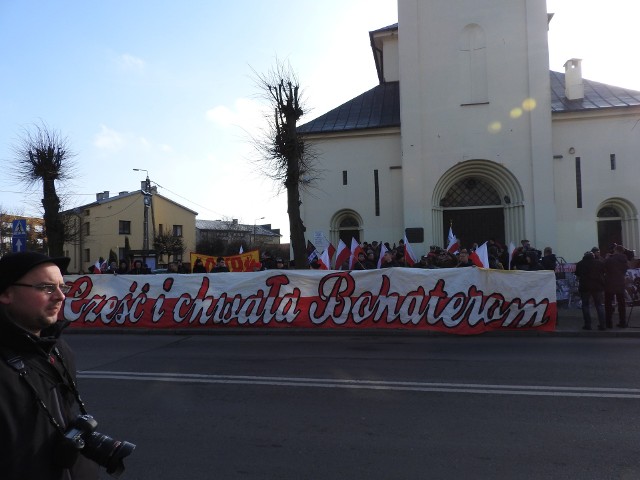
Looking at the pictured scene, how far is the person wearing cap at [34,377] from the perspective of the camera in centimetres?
193

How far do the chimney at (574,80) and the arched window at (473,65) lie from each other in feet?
14.6

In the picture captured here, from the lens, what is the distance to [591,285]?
39.0ft

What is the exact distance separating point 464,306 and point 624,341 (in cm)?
325

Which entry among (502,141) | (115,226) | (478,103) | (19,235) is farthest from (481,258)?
(115,226)

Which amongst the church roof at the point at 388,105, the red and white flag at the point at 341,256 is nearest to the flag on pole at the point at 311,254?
the red and white flag at the point at 341,256

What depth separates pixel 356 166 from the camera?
79.2 ft

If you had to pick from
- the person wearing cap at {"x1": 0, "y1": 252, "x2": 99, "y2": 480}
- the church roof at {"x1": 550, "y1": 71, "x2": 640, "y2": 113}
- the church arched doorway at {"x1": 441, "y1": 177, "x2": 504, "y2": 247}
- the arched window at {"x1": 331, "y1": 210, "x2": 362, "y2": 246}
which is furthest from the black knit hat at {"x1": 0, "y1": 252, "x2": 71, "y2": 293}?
the church roof at {"x1": 550, "y1": 71, "x2": 640, "y2": 113}

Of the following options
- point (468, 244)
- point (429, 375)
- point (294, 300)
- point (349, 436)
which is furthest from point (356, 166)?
point (349, 436)

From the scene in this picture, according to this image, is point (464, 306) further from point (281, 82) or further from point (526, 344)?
point (281, 82)

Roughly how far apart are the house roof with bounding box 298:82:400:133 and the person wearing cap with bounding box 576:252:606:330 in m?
13.1

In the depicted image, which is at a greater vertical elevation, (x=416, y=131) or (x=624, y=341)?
(x=416, y=131)

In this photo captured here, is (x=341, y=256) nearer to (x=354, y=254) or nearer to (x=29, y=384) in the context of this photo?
(x=354, y=254)

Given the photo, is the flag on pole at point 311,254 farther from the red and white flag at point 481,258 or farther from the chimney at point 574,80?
the chimney at point 574,80

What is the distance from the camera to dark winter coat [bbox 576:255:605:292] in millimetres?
11883
